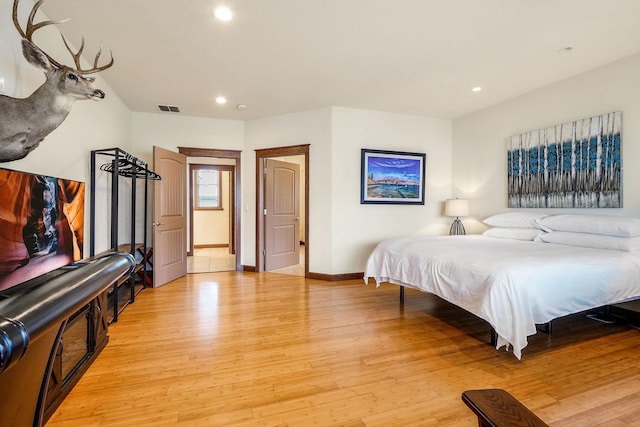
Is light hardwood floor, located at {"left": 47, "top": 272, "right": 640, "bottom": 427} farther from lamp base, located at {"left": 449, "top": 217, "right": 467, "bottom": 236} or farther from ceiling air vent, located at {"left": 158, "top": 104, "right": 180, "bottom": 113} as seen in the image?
ceiling air vent, located at {"left": 158, "top": 104, "right": 180, "bottom": 113}

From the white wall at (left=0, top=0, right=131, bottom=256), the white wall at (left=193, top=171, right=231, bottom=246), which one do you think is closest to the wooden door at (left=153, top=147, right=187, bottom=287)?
the white wall at (left=0, top=0, right=131, bottom=256)

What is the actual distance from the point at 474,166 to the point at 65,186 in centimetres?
492

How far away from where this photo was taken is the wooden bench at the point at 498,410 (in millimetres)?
808

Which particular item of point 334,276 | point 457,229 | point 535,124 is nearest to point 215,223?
point 334,276

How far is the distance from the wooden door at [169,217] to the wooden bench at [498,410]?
4.02 m

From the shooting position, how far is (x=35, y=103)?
1.67 metres

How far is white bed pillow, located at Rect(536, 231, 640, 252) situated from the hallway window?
692cm

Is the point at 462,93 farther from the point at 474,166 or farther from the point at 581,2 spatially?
the point at 581,2

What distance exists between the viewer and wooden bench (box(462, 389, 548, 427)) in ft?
2.65

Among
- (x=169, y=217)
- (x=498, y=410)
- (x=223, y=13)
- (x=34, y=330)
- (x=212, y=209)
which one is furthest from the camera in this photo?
(x=212, y=209)

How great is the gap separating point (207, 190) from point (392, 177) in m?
5.16

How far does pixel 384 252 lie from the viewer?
3.25 metres

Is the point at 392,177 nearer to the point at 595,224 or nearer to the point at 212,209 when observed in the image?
the point at 595,224

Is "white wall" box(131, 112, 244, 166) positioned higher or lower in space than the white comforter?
higher
